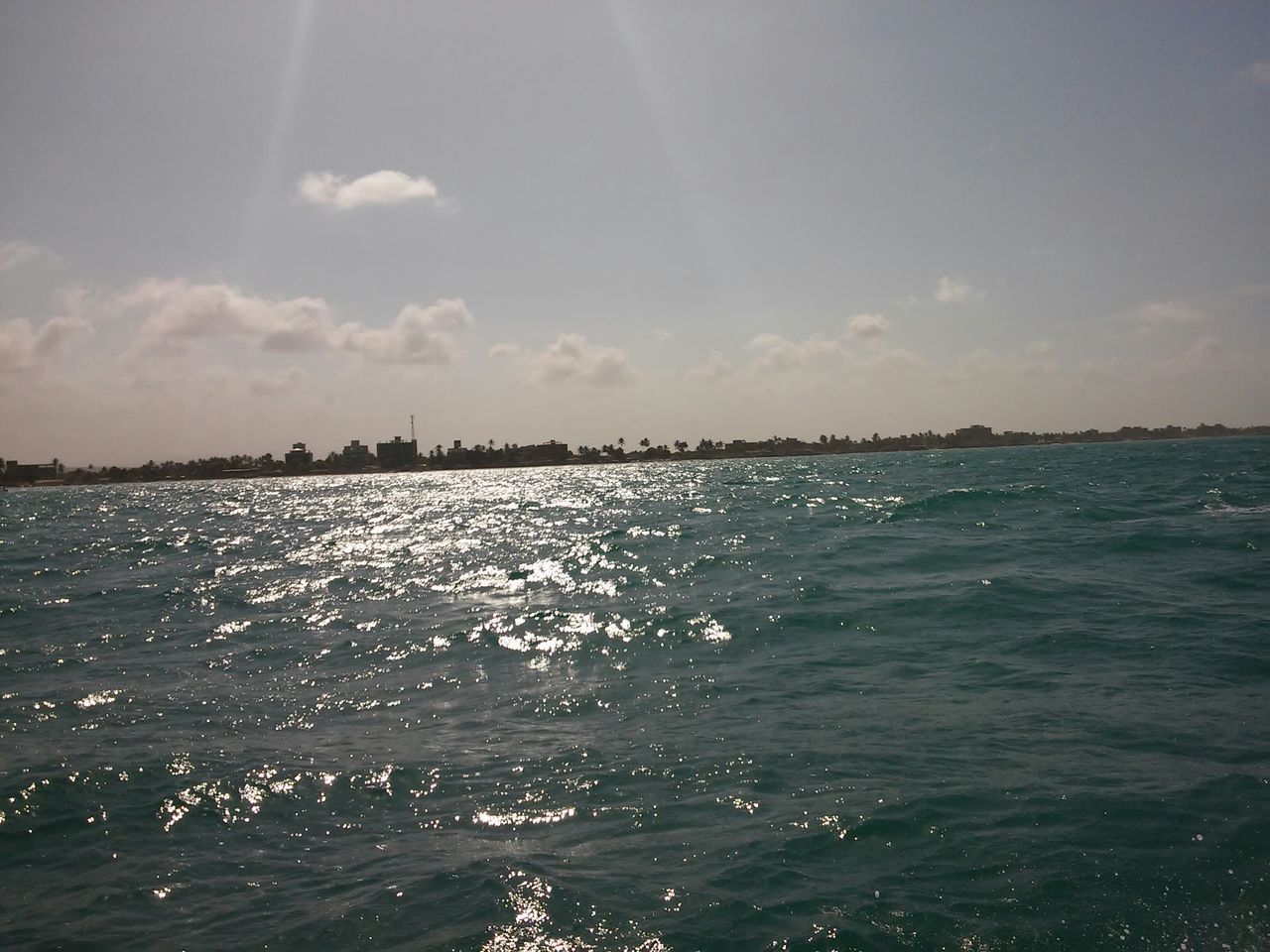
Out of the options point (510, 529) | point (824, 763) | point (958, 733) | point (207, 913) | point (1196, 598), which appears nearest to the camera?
point (207, 913)

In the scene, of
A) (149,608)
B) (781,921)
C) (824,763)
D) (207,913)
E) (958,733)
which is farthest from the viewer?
(149,608)

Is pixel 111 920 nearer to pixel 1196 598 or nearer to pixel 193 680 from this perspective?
pixel 193 680

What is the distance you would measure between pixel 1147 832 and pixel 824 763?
3024 mm

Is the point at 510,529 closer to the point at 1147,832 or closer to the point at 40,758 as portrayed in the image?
the point at 40,758

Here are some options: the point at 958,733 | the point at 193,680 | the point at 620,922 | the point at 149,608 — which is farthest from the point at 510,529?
the point at 620,922

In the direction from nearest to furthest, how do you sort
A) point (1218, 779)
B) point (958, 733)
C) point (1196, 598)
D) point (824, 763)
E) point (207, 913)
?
1. point (207, 913)
2. point (1218, 779)
3. point (824, 763)
4. point (958, 733)
5. point (1196, 598)

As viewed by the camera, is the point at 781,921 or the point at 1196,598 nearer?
the point at 781,921

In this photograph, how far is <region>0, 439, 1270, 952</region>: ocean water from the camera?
630 cm

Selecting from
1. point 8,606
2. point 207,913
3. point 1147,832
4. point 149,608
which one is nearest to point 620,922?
point 207,913

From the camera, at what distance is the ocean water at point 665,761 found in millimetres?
6301

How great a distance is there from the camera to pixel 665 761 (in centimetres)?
937

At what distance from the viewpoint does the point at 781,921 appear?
609 centimetres

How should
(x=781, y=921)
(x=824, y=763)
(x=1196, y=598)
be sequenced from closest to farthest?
(x=781, y=921) < (x=824, y=763) < (x=1196, y=598)

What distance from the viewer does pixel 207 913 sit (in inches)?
255
